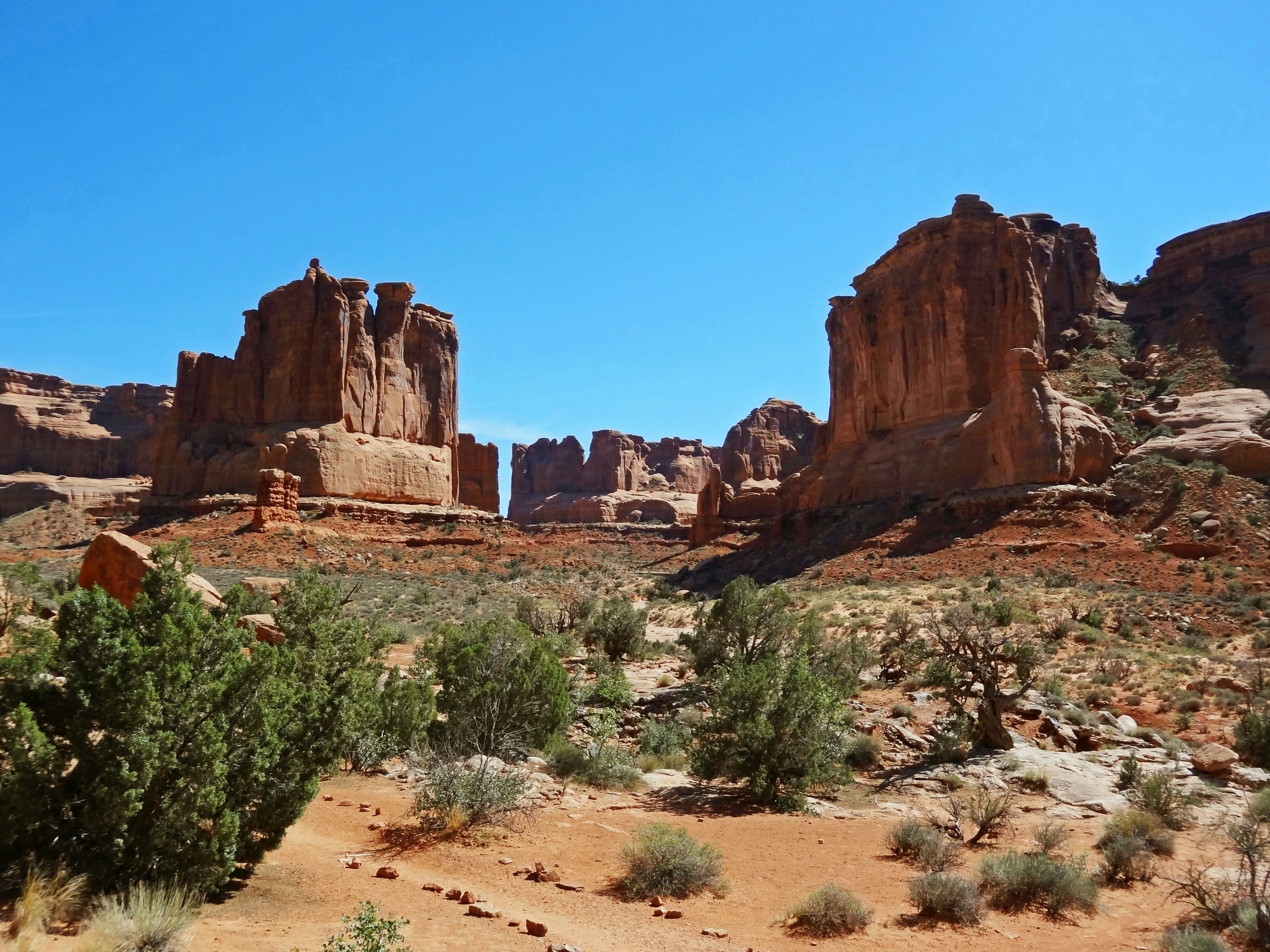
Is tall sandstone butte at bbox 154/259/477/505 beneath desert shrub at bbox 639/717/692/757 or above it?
above

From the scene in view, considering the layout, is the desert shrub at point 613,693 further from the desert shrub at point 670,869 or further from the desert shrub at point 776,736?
the desert shrub at point 670,869

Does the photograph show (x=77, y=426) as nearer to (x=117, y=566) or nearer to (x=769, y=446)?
(x=769, y=446)

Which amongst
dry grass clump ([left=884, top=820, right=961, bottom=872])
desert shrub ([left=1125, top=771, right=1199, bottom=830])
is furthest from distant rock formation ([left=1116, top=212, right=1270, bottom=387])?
dry grass clump ([left=884, top=820, right=961, bottom=872])

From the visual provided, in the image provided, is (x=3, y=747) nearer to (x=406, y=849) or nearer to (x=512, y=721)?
(x=406, y=849)

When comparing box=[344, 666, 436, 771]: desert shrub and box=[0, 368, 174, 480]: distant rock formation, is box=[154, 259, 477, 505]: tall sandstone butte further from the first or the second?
box=[344, 666, 436, 771]: desert shrub

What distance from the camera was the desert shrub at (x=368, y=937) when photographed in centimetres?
494

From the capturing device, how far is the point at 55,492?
7694 centimetres

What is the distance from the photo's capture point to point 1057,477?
3894 centimetres

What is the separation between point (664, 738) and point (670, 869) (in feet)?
20.5

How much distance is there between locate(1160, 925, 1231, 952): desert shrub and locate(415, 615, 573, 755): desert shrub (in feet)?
24.5

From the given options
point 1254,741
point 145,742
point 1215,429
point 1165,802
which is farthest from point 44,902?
point 1215,429

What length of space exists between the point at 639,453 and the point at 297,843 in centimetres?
12664

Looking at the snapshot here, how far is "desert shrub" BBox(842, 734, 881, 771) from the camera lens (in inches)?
527

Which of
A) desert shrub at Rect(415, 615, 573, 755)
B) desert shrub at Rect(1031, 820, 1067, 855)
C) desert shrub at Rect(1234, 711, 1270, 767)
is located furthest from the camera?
desert shrub at Rect(1234, 711, 1270, 767)
